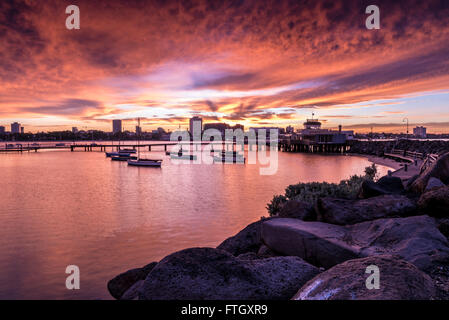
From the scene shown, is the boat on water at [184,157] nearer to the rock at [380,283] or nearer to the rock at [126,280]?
the rock at [126,280]

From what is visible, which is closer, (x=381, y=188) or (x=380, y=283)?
(x=380, y=283)

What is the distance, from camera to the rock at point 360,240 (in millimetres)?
5243

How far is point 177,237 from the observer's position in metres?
18.3

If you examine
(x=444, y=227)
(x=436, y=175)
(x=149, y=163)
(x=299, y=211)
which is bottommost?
(x=149, y=163)

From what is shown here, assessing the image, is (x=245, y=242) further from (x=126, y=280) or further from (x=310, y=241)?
(x=126, y=280)

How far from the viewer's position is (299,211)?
927cm

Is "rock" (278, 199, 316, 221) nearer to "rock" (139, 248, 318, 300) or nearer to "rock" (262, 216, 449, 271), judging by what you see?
"rock" (262, 216, 449, 271)

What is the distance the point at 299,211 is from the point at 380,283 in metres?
5.72

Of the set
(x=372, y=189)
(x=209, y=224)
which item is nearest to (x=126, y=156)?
(x=209, y=224)

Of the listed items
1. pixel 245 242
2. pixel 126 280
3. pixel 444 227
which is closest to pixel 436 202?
pixel 444 227

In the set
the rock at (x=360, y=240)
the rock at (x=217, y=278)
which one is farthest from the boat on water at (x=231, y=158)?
the rock at (x=217, y=278)

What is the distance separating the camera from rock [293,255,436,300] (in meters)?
3.38

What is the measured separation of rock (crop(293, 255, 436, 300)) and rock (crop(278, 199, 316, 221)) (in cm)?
481
